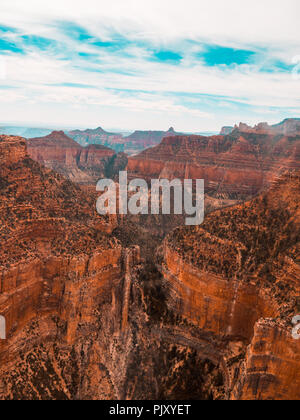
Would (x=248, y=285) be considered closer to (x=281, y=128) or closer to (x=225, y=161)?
(x=225, y=161)

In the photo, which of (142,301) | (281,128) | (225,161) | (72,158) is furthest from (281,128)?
(142,301)

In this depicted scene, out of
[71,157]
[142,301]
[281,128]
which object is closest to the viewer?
[142,301]

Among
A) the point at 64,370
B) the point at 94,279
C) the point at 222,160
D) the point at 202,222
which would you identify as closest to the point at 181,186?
the point at 222,160

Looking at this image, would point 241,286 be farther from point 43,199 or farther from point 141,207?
point 141,207

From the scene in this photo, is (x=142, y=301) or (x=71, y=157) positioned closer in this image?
(x=142, y=301)

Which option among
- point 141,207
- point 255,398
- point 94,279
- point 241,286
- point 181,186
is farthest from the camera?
point 181,186

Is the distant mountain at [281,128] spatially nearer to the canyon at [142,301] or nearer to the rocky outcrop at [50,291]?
the canyon at [142,301]

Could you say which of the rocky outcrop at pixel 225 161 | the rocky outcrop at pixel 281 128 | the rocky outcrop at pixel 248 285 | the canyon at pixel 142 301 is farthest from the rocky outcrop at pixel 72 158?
the rocky outcrop at pixel 248 285
